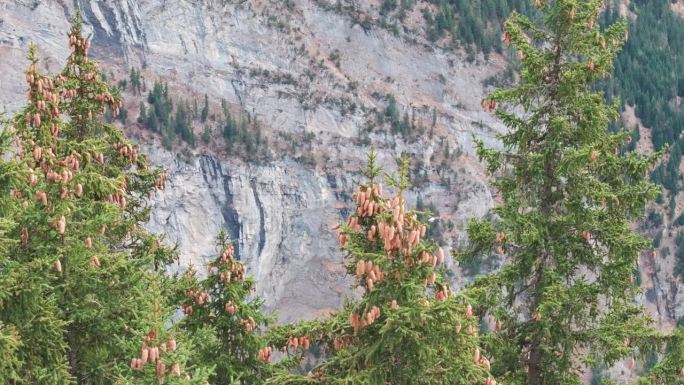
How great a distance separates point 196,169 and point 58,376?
92.4m

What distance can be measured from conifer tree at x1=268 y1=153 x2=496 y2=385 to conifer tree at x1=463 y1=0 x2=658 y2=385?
4022 mm

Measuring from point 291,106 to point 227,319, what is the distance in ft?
329

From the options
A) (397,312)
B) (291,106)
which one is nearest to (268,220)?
(291,106)

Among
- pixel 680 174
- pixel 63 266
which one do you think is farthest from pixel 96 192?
pixel 680 174

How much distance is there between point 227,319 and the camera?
15.5 meters

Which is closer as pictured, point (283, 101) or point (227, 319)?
point (227, 319)

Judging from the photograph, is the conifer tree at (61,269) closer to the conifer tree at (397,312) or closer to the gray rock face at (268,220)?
the conifer tree at (397,312)

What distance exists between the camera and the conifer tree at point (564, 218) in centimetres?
1532

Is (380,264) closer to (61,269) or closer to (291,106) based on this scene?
(61,269)

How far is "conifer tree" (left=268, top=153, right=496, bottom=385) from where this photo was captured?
35.6 feet

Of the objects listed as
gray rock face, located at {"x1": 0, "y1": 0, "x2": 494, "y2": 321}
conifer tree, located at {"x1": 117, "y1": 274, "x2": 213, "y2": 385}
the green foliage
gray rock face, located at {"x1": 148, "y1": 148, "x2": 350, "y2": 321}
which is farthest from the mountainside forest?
the green foliage

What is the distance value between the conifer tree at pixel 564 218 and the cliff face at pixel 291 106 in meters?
82.1

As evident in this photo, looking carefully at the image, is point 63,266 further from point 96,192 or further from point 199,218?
point 199,218

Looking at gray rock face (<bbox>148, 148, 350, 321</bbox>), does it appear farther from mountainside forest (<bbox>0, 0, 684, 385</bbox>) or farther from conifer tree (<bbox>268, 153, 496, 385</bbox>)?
conifer tree (<bbox>268, 153, 496, 385</bbox>)
